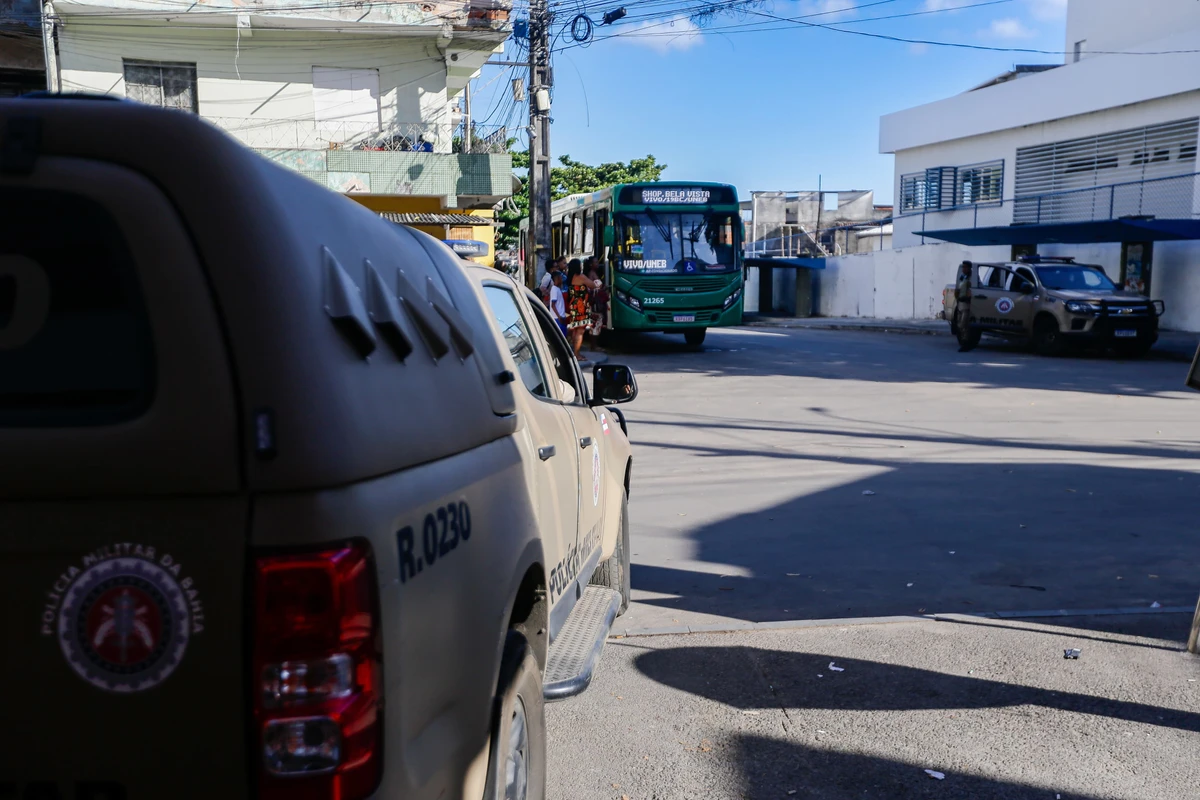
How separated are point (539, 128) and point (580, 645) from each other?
20.3 metres

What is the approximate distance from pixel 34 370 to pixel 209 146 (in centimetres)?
50

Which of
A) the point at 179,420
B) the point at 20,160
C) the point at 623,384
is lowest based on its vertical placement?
the point at 623,384

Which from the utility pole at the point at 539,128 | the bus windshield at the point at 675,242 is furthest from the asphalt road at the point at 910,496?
the utility pole at the point at 539,128

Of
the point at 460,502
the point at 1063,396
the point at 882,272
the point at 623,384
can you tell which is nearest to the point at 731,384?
the point at 1063,396

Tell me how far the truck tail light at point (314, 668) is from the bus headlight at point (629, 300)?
70.0 ft

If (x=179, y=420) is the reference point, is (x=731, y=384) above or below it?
below

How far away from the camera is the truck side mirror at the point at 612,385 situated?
5227 mm

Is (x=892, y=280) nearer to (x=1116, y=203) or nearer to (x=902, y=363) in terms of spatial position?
(x=1116, y=203)

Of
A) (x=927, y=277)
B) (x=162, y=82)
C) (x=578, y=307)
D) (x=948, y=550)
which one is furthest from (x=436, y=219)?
(x=948, y=550)

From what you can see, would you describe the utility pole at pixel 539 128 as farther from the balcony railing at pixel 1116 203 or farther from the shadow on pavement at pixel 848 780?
the shadow on pavement at pixel 848 780

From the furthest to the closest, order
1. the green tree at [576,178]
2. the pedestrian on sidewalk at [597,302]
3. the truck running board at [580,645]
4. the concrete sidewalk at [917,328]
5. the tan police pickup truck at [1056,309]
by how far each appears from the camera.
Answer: the green tree at [576,178], the concrete sidewalk at [917,328], the pedestrian on sidewalk at [597,302], the tan police pickup truck at [1056,309], the truck running board at [580,645]

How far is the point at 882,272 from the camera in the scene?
139ft

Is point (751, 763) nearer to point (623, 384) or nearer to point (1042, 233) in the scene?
point (623, 384)

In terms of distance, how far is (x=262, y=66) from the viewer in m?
27.2
